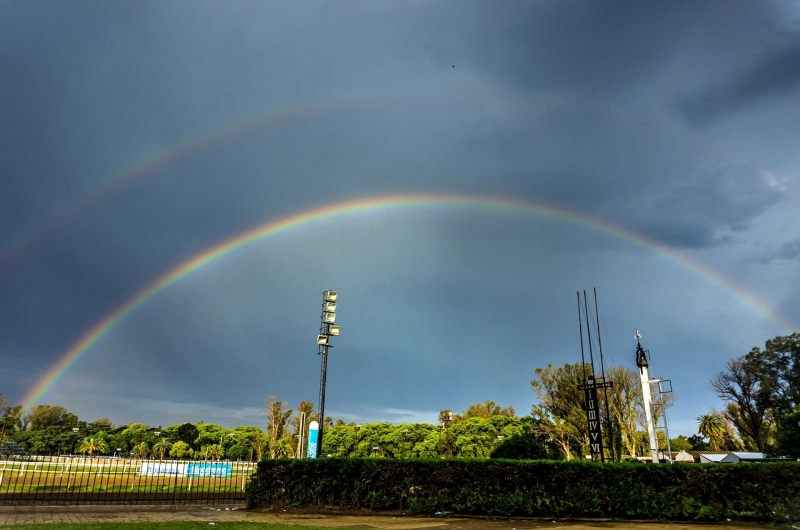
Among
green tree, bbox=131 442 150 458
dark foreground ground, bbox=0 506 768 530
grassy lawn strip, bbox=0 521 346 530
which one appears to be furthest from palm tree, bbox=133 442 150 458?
grassy lawn strip, bbox=0 521 346 530

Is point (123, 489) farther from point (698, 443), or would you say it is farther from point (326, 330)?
point (698, 443)

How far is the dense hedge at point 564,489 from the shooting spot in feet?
44.8

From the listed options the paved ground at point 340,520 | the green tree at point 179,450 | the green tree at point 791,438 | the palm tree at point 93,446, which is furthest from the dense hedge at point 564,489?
the palm tree at point 93,446

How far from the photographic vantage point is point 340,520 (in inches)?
496

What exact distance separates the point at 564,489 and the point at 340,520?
638cm

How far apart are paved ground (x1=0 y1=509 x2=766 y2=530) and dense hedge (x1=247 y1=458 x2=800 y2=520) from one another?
0.59 m

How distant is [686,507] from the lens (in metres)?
13.6

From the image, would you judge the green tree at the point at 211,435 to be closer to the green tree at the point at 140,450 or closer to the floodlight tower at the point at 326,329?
the green tree at the point at 140,450

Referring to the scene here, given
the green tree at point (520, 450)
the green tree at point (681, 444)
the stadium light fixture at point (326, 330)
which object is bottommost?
the green tree at point (681, 444)

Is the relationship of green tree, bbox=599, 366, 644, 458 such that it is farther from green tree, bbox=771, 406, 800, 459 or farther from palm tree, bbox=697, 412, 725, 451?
palm tree, bbox=697, 412, 725, 451

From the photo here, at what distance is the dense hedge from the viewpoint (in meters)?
13.6

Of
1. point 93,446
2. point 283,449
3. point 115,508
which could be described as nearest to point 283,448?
point 283,449

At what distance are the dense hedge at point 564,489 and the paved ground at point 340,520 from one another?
59cm

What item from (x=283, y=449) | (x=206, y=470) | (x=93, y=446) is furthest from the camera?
(x=93, y=446)
